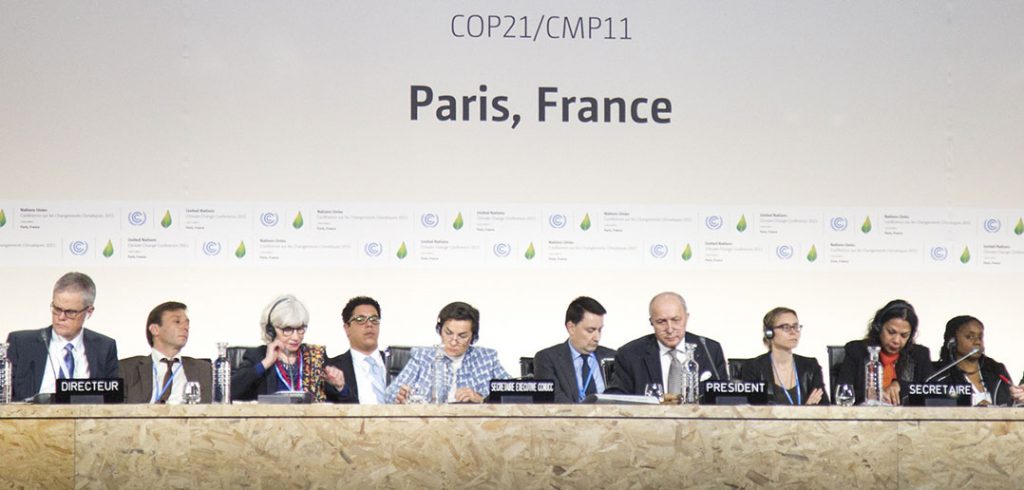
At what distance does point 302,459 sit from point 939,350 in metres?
3.41

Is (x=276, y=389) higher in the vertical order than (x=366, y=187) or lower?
lower

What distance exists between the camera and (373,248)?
18.9 feet

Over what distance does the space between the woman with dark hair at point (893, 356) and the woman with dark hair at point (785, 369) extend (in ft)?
0.46

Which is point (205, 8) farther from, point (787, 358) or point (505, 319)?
point (787, 358)

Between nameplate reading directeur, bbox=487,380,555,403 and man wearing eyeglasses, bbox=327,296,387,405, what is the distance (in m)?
1.04

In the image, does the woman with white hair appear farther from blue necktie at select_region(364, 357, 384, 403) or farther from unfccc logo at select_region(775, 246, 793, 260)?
unfccc logo at select_region(775, 246, 793, 260)

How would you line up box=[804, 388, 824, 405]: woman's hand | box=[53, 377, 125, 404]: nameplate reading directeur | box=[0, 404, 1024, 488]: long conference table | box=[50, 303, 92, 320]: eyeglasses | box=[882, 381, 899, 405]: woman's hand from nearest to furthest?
box=[0, 404, 1024, 488]: long conference table → box=[53, 377, 125, 404]: nameplate reading directeur → box=[804, 388, 824, 405]: woman's hand → box=[882, 381, 899, 405]: woman's hand → box=[50, 303, 92, 320]: eyeglasses

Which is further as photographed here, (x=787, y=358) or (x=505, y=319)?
(x=505, y=319)

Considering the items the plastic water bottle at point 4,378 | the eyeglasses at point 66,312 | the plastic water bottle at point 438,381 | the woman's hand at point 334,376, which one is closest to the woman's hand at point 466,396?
the plastic water bottle at point 438,381

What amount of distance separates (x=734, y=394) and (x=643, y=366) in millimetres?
970

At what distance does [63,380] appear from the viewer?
3939 mm

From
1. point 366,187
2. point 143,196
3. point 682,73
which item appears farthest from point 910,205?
point 143,196

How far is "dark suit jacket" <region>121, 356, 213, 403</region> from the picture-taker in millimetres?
4895

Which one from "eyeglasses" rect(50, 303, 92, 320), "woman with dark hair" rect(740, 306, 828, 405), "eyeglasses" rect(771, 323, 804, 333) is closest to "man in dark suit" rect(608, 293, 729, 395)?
"woman with dark hair" rect(740, 306, 828, 405)
